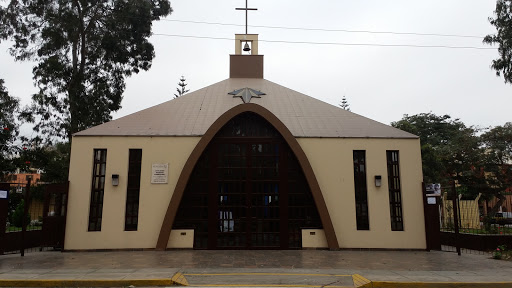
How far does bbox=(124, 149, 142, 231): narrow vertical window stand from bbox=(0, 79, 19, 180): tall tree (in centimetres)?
874

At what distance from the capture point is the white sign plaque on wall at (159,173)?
1032cm

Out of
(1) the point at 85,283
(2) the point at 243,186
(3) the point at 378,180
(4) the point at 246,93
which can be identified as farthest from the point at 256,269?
(4) the point at 246,93

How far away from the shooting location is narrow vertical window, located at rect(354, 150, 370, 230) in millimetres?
10391

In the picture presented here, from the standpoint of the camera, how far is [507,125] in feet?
60.5

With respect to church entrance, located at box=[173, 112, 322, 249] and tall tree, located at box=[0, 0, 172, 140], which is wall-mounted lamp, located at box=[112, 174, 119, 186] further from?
tall tree, located at box=[0, 0, 172, 140]

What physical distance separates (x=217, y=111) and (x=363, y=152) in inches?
195

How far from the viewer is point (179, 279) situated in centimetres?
597

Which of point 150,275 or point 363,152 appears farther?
point 363,152

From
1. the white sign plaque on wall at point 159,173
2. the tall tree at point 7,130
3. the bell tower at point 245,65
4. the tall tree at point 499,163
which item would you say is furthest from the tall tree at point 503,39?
the tall tree at point 7,130

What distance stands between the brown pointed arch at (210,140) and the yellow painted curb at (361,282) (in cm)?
377

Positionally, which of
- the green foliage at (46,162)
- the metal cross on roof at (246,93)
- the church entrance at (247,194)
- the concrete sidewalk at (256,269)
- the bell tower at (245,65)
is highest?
the bell tower at (245,65)

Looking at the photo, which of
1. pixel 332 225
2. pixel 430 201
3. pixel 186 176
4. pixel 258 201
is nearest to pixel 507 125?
pixel 430 201

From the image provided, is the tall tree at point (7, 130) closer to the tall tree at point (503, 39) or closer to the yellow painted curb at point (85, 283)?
the yellow painted curb at point (85, 283)

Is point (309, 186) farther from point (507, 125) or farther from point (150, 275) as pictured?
point (507, 125)
